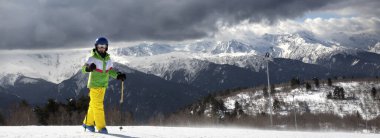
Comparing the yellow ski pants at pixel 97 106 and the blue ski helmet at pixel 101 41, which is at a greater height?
the blue ski helmet at pixel 101 41

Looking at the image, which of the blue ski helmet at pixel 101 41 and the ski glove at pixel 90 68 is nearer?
the ski glove at pixel 90 68

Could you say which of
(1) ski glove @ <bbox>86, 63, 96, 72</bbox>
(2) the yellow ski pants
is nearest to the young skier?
(2) the yellow ski pants

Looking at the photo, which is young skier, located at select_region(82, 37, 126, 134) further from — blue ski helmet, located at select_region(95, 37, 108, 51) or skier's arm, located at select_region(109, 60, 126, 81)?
skier's arm, located at select_region(109, 60, 126, 81)

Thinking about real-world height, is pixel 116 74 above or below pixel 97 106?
above

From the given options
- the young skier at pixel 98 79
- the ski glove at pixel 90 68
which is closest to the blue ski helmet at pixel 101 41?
the young skier at pixel 98 79

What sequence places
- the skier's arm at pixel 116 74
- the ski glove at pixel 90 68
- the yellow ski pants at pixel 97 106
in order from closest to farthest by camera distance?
the ski glove at pixel 90 68 < the yellow ski pants at pixel 97 106 < the skier's arm at pixel 116 74

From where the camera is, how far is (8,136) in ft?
41.8

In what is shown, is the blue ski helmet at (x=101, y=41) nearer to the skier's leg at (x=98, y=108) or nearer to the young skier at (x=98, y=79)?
the young skier at (x=98, y=79)

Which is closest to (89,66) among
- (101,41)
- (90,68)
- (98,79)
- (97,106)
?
(90,68)

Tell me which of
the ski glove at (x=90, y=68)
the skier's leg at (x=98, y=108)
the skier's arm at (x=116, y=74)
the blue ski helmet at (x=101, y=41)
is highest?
the blue ski helmet at (x=101, y=41)

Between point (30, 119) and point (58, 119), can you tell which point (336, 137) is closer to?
point (58, 119)

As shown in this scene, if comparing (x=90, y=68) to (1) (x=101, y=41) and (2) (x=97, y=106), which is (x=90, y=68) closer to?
(1) (x=101, y=41)

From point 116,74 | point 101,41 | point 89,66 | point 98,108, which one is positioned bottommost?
point 98,108

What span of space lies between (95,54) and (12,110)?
7633 centimetres
